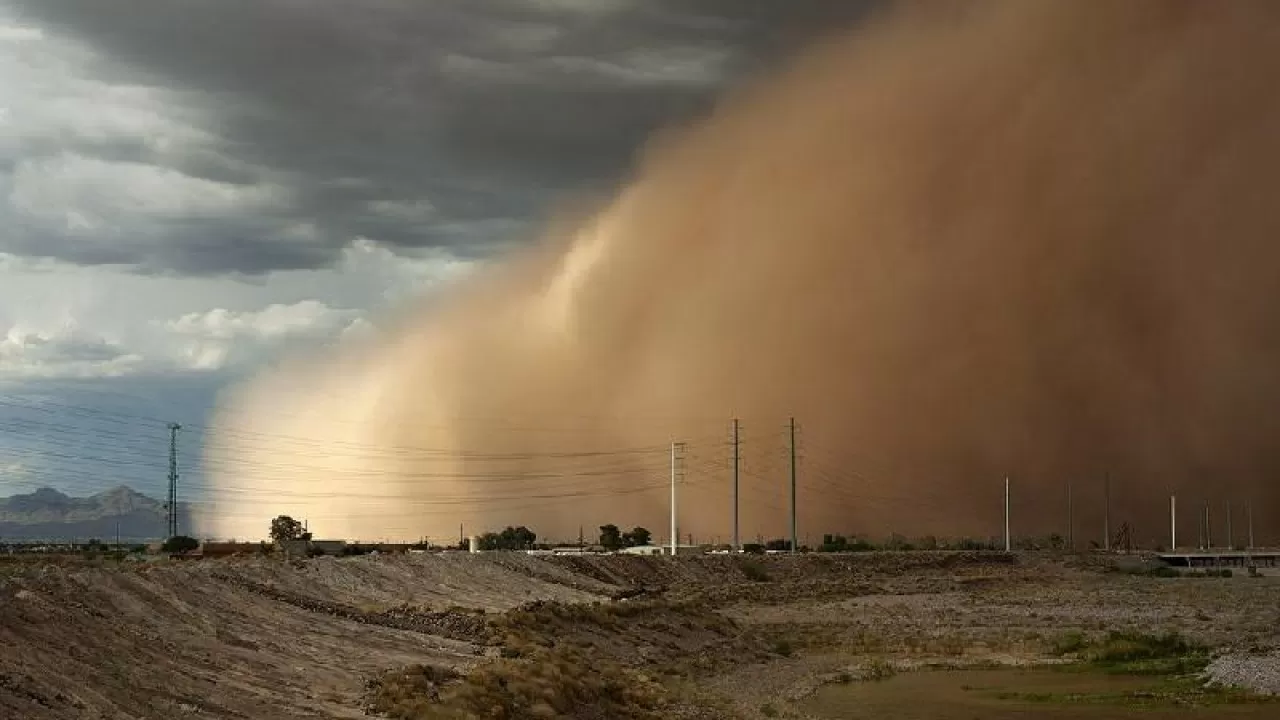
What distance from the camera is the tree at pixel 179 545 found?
7721 centimetres

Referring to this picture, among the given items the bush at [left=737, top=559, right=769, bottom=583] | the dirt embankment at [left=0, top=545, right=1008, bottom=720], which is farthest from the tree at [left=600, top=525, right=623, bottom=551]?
the dirt embankment at [left=0, top=545, right=1008, bottom=720]

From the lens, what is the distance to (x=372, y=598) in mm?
40406

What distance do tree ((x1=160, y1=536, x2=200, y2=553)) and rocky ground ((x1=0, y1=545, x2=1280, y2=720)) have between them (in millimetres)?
25460

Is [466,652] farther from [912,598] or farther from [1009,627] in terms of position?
[912,598]

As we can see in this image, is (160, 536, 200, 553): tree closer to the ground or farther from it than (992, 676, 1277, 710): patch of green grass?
farther from it

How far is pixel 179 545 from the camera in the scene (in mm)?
80062

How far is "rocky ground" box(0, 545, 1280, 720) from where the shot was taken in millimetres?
21766

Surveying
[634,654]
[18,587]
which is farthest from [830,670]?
[18,587]

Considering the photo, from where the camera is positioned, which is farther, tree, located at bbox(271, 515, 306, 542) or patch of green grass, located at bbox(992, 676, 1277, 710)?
tree, located at bbox(271, 515, 306, 542)

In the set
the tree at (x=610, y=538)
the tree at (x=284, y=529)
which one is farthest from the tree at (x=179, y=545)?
the tree at (x=610, y=538)

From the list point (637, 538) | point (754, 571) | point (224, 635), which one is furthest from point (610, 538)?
point (224, 635)

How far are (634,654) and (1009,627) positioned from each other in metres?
22.7

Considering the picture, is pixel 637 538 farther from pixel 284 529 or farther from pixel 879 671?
pixel 879 671

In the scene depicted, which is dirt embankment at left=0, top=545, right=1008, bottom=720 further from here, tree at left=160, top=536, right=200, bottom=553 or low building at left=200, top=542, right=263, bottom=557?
tree at left=160, top=536, right=200, bottom=553
